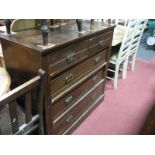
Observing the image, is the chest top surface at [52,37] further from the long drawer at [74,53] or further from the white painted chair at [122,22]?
the white painted chair at [122,22]

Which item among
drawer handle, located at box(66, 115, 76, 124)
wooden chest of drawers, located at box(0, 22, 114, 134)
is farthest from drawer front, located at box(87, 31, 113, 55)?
drawer handle, located at box(66, 115, 76, 124)

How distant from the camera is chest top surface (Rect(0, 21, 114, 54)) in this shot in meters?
1.04

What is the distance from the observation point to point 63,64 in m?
1.20

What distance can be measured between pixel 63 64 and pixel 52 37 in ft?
0.71

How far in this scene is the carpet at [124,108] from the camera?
5.94 ft

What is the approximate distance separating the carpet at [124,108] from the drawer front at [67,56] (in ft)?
2.74

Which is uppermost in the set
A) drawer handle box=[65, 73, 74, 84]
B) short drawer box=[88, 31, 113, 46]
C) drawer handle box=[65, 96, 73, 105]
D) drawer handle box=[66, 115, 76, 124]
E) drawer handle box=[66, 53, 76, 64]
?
short drawer box=[88, 31, 113, 46]

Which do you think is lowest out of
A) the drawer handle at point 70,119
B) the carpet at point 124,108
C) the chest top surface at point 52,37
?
the carpet at point 124,108

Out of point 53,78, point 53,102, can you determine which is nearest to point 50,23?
point 53,78

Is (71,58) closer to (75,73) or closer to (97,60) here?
(75,73)

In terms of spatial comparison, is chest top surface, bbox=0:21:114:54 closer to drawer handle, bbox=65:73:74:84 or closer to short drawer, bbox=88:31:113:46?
short drawer, bbox=88:31:113:46

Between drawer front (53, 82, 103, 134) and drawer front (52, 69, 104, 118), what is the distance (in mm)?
60

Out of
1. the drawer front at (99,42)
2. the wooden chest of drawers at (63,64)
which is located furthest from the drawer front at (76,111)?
the drawer front at (99,42)

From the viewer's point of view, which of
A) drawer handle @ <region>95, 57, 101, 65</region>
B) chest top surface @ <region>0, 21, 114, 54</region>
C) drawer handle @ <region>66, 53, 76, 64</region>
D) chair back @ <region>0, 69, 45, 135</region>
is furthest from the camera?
drawer handle @ <region>95, 57, 101, 65</region>
